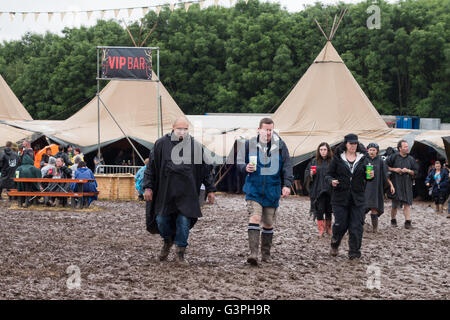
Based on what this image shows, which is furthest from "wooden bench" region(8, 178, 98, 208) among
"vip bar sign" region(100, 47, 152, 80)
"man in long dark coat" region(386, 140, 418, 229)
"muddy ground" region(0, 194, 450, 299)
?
"man in long dark coat" region(386, 140, 418, 229)

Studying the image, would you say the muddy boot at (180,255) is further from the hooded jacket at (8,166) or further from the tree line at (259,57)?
the tree line at (259,57)

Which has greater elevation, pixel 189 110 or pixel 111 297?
pixel 189 110

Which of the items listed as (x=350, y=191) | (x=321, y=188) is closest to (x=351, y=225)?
(x=350, y=191)

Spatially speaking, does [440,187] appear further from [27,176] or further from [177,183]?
[177,183]

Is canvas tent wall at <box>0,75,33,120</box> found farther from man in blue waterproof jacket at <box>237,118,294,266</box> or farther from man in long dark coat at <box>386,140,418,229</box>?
man in blue waterproof jacket at <box>237,118,294,266</box>

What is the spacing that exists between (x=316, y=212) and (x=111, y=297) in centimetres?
638

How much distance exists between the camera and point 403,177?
14727 millimetres

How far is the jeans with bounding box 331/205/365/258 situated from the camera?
9742 mm

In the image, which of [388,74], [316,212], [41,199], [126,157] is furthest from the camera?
[388,74]

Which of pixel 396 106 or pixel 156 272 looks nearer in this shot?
pixel 156 272

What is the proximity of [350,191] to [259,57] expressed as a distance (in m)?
39.9

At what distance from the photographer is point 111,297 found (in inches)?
263
